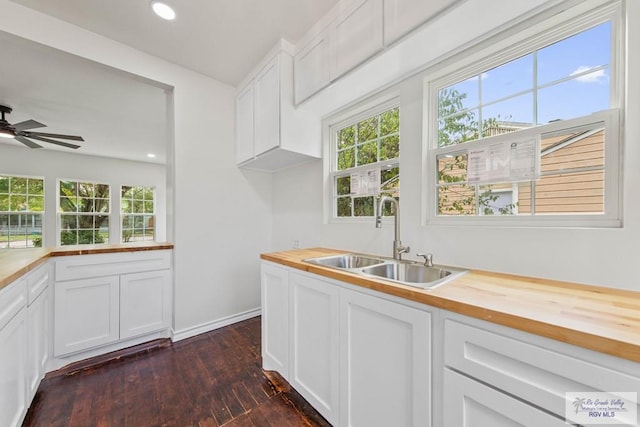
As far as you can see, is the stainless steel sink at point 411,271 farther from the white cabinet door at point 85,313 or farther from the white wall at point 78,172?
the white wall at point 78,172

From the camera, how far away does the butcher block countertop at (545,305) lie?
24.4 inches

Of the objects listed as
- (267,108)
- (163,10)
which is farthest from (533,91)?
(163,10)

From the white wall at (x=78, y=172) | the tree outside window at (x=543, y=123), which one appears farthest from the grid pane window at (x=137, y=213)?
the tree outside window at (x=543, y=123)

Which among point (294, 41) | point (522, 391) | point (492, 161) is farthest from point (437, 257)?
point (294, 41)

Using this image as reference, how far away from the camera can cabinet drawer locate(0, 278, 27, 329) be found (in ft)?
3.58

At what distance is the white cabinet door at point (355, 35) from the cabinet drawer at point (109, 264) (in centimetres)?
220

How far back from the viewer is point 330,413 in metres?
1.33

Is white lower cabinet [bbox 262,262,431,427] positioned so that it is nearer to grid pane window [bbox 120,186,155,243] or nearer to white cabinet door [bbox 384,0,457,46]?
white cabinet door [bbox 384,0,457,46]

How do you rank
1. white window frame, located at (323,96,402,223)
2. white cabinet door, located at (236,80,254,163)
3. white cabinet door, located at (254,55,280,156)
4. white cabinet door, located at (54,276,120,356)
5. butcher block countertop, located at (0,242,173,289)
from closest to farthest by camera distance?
butcher block countertop, located at (0,242,173,289) < white cabinet door, located at (54,276,120,356) < white window frame, located at (323,96,402,223) < white cabinet door, located at (254,55,280,156) < white cabinet door, located at (236,80,254,163)

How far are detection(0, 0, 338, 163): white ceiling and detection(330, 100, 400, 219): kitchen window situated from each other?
842 mm

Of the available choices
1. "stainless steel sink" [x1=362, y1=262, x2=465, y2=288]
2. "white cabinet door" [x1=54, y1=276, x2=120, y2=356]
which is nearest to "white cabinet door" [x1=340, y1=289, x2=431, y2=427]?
"stainless steel sink" [x1=362, y1=262, x2=465, y2=288]

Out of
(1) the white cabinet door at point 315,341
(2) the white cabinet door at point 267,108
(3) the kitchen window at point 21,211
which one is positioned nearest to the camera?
(1) the white cabinet door at point 315,341

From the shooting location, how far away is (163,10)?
175 centimetres

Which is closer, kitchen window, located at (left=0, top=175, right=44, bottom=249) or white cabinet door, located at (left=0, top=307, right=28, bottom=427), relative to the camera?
white cabinet door, located at (left=0, top=307, right=28, bottom=427)
